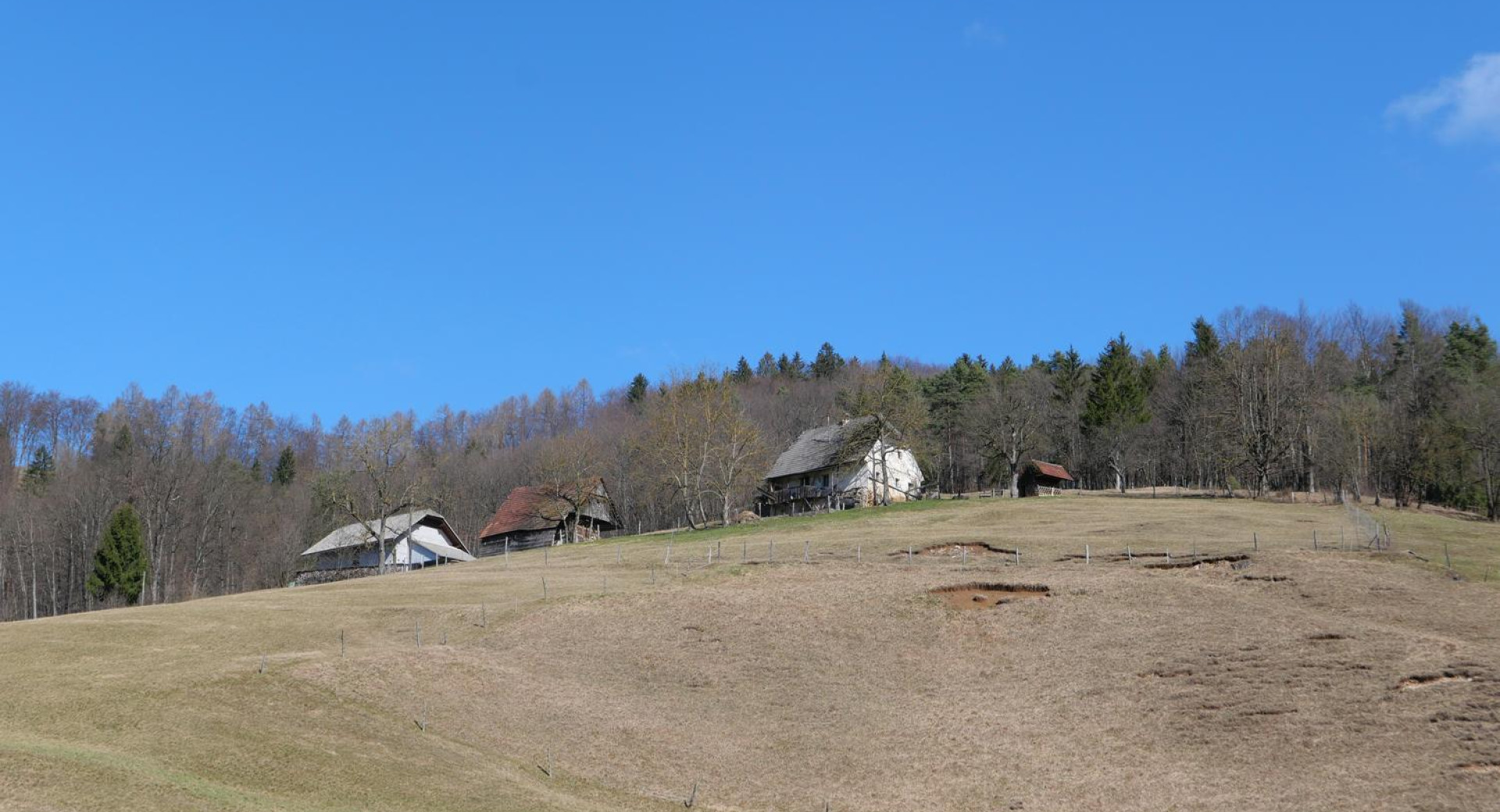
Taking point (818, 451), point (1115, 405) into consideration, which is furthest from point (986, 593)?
point (1115, 405)

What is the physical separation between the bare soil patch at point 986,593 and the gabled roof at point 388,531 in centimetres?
5611

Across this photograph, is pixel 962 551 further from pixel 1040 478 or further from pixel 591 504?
pixel 1040 478

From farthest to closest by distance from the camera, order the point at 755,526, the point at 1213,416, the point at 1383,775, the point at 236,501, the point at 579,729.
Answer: the point at 236,501 < the point at 1213,416 < the point at 755,526 < the point at 579,729 < the point at 1383,775

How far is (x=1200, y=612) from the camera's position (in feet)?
153

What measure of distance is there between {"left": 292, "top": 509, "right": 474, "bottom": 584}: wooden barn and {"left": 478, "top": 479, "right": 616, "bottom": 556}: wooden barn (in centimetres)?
604

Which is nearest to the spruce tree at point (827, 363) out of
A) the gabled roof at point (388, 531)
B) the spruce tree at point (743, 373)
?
the spruce tree at point (743, 373)

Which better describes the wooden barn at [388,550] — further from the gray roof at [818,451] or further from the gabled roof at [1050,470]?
the gabled roof at [1050,470]

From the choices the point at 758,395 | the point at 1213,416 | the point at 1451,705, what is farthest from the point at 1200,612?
the point at 758,395

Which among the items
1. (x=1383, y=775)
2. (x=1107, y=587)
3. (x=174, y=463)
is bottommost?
(x=1383, y=775)

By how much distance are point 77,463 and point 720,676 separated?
115m

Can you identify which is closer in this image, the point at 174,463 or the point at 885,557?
the point at 885,557

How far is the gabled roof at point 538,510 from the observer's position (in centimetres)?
10319

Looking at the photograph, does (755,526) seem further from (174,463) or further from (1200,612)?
(174,463)

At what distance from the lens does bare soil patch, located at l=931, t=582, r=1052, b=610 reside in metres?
50.8
